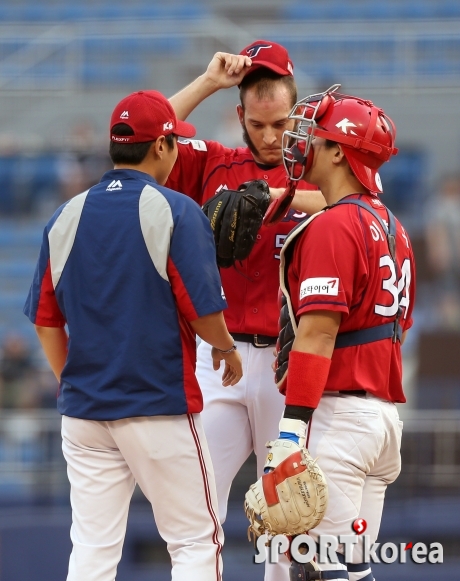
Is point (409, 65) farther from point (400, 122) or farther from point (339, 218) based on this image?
point (339, 218)

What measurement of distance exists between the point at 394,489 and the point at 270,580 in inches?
154

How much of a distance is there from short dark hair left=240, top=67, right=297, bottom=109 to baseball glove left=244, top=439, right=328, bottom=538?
60.3 inches

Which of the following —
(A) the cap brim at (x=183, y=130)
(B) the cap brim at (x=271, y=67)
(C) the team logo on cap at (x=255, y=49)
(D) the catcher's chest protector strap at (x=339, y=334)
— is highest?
(C) the team logo on cap at (x=255, y=49)

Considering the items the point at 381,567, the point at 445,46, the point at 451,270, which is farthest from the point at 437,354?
A: the point at 445,46

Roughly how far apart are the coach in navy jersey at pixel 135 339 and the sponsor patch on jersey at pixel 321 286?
12.8 inches

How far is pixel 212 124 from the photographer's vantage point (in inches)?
470

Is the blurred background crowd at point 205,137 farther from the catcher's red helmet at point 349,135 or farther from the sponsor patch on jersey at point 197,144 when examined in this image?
the catcher's red helmet at point 349,135

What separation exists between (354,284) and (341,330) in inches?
7.1

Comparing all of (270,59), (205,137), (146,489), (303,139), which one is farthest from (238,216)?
(205,137)

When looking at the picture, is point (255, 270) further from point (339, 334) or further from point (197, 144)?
point (339, 334)

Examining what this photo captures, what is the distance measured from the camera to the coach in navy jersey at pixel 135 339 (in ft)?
11.1

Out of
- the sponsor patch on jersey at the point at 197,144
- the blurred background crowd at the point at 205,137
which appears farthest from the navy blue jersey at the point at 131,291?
the blurred background crowd at the point at 205,137

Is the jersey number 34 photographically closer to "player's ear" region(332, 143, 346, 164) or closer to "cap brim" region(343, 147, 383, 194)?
"cap brim" region(343, 147, 383, 194)

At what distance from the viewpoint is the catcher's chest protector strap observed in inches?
134
